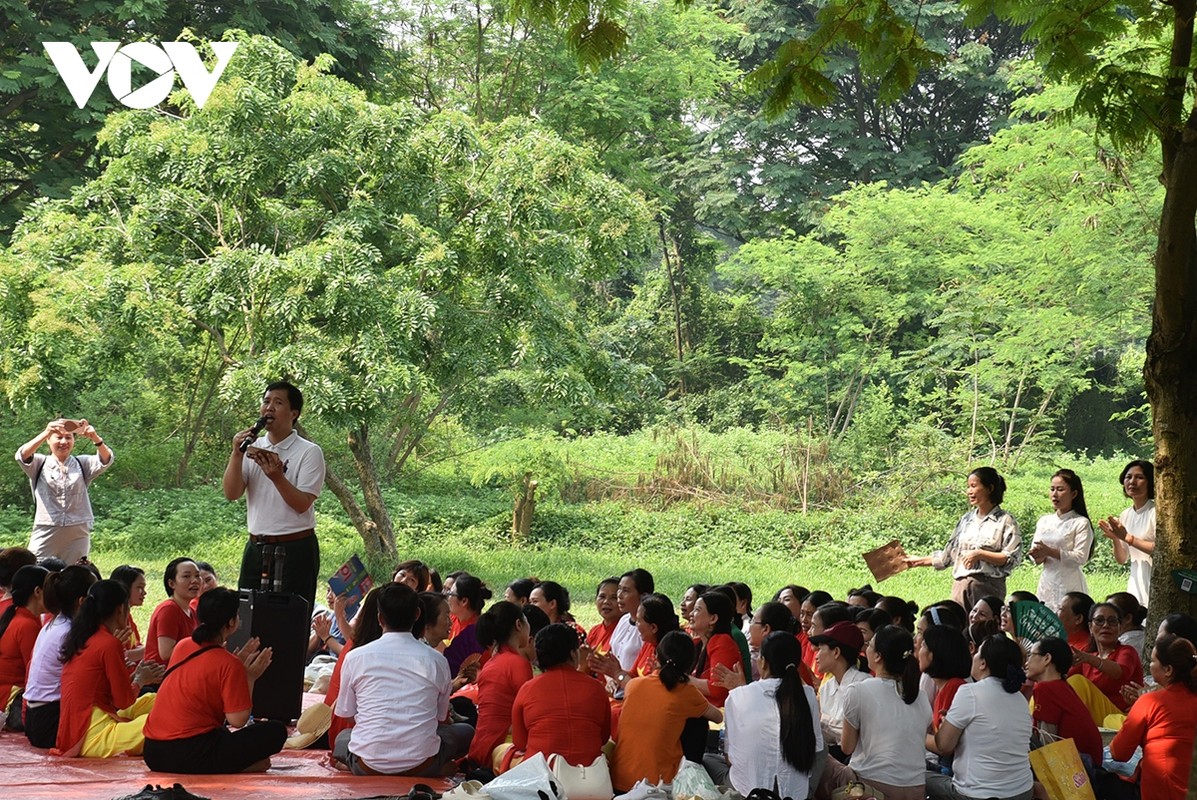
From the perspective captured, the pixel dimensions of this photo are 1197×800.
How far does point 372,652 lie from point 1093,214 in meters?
11.5

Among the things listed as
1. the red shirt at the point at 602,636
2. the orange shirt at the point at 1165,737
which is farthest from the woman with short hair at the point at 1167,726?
the red shirt at the point at 602,636

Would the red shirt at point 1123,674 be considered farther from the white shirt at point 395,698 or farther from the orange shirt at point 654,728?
the white shirt at point 395,698

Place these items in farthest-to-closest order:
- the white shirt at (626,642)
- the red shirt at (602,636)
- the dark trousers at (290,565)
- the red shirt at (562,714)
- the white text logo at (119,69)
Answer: the white text logo at (119,69), the red shirt at (602,636), the white shirt at (626,642), the dark trousers at (290,565), the red shirt at (562,714)

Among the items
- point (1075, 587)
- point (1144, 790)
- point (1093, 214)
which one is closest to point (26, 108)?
point (1093, 214)

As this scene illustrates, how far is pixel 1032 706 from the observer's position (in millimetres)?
5469

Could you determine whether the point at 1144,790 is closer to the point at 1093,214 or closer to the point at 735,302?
the point at 1093,214

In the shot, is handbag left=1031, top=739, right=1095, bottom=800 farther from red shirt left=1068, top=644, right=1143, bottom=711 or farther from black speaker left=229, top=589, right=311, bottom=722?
black speaker left=229, top=589, right=311, bottom=722

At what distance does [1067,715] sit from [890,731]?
86 cm

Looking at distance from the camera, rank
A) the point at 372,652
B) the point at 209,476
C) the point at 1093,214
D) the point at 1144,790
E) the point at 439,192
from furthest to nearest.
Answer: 1. the point at 209,476
2. the point at 1093,214
3. the point at 439,192
4. the point at 372,652
5. the point at 1144,790

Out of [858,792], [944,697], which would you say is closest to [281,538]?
[858,792]

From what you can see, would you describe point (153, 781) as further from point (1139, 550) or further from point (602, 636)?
point (1139, 550)

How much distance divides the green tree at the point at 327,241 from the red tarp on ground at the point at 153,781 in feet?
17.3

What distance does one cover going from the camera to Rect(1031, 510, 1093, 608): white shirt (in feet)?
23.4

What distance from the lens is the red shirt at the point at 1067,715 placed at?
5.33 meters
